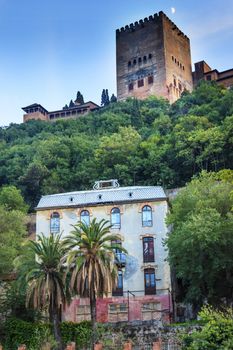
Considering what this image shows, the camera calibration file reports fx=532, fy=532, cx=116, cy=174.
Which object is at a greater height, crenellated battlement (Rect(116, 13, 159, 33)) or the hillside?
crenellated battlement (Rect(116, 13, 159, 33))

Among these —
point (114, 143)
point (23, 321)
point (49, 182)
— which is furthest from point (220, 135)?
point (23, 321)

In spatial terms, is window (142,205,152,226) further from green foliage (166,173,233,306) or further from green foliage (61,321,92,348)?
green foliage (61,321,92,348)

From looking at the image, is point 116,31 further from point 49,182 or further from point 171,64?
point 49,182

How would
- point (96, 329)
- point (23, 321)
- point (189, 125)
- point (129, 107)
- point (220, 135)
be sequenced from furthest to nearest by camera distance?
1. point (129, 107)
2. point (189, 125)
3. point (220, 135)
4. point (23, 321)
5. point (96, 329)

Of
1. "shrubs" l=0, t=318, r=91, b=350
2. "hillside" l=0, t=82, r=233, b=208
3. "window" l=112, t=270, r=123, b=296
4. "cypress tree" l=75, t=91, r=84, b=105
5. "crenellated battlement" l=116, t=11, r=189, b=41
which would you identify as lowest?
"shrubs" l=0, t=318, r=91, b=350

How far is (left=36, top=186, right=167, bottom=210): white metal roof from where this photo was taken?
47281mm

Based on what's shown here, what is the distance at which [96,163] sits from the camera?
7431 cm

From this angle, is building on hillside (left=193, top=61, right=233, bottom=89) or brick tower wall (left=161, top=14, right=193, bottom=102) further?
brick tower wall (left=161, top=14, right=193, bottom=102)

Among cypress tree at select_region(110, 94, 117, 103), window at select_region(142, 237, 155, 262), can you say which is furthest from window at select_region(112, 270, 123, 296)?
cypress tree at select_region(110, 94, 117, 103)

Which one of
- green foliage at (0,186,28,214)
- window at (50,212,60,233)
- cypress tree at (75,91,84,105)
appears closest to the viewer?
window at (50,212,60,233)

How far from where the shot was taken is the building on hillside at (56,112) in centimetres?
11256

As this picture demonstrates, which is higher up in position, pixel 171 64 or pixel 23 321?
pixel 171 64

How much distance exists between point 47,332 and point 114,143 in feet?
132

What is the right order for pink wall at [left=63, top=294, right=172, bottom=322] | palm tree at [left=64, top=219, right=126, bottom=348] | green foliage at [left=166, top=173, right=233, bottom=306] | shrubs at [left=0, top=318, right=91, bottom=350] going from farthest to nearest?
pink wall at [left=63, top=294, right=172, bottom=322]
shrubs at [left=0, top=318, right=91, bottom=350]
green foliage at [left=166, top=173, right=233, bottom=306]
palm tree at [left=64, top=219, right=126, bottom=348]
